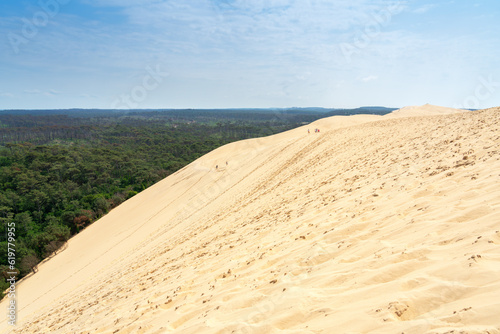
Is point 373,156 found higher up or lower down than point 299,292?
higher up

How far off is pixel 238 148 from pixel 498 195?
98.6 feet

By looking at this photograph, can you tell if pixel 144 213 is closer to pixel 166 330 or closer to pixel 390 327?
pixel 166 330

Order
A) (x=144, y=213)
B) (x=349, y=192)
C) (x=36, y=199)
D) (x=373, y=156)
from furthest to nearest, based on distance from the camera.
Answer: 1. (x=36, y=199)
2. (x=144, y=213)
3. (x=373, y=156)
4. (x=349, y=192)

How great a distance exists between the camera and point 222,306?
3453 millimetres

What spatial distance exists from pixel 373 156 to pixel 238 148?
80.8 ft

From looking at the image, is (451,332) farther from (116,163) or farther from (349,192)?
(116,163)

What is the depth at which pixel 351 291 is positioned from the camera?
2842mm

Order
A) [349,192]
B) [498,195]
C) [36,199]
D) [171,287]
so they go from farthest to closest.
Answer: [36,199], [349,192], [171,287], [498,195]

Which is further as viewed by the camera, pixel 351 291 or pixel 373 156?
pixel 373 156

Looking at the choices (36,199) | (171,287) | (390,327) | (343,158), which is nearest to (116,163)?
(36,199)

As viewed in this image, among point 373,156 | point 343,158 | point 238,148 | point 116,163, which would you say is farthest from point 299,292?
point 116,163

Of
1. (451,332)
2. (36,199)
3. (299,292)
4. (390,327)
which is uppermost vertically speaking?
(451,332)

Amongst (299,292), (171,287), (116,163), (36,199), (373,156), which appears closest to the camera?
(299,292)

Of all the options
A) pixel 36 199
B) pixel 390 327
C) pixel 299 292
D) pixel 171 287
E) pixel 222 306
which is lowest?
pixel 36 199
